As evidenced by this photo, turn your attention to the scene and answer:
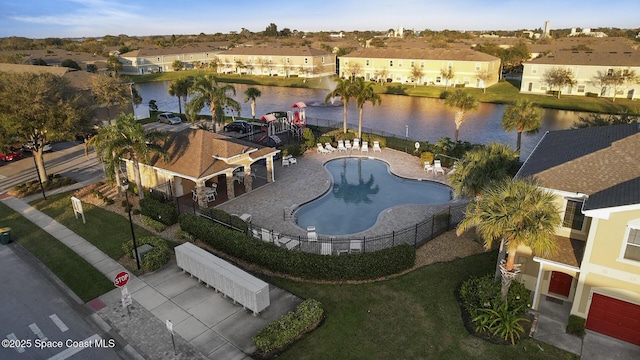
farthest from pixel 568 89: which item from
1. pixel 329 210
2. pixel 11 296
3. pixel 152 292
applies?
pixel 11 296

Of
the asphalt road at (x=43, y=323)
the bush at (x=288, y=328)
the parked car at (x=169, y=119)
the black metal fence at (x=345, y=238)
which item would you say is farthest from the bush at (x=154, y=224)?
the parked car at (x=169, y=119)

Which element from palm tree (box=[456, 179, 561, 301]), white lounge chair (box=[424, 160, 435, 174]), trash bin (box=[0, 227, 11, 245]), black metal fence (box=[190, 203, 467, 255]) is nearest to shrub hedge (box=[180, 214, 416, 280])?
black metal fence (box=[190, 203, 467, 255])

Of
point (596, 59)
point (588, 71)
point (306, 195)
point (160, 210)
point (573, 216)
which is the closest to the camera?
point (573, 216)

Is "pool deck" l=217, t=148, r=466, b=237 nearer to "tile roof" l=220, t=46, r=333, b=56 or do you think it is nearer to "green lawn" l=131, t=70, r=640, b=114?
"green lawn" l=131, t=70, r=640, b=114

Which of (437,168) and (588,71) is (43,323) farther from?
(588,71)

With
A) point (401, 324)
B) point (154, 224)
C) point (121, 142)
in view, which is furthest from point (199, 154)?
point (401, 324)

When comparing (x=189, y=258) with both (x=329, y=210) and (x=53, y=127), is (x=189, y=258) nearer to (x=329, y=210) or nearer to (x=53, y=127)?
(x=329, y=210)
